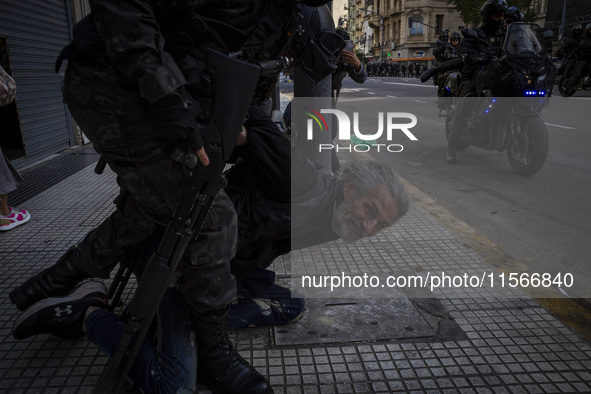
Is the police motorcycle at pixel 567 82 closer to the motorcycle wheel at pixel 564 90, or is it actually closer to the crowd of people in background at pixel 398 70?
the motorcycle wheel at pixel 564 90

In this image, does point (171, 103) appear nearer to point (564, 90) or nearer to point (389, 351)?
point (389, 351)

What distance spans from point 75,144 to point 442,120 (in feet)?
26.0

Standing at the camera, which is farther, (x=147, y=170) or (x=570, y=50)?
(x=570, y=50)

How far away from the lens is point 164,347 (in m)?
2.04

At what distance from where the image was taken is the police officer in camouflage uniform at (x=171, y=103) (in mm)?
1649

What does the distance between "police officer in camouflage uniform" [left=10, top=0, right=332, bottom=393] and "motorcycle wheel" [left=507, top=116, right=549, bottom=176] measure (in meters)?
4.61

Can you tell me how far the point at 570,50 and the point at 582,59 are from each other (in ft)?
1.91

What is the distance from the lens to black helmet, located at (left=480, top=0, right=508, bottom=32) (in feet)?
21.9

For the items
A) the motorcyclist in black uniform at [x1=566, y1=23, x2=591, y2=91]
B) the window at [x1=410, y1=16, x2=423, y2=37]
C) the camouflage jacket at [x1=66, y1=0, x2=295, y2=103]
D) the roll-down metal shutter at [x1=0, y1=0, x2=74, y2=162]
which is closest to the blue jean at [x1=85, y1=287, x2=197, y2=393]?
the camouflage jacket at [x1=66, y1=0, x2=295, y2=103]

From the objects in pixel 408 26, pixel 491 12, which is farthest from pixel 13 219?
pixel 408 26

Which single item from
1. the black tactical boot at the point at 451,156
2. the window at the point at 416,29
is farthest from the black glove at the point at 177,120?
the window at the point at 416,29

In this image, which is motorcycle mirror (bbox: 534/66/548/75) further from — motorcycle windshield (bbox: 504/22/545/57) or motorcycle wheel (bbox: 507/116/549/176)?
motorcycle wheel (bbox: 507/116/549/176)

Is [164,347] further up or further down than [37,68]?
further down

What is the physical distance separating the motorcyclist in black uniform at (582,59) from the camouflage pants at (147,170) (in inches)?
646
